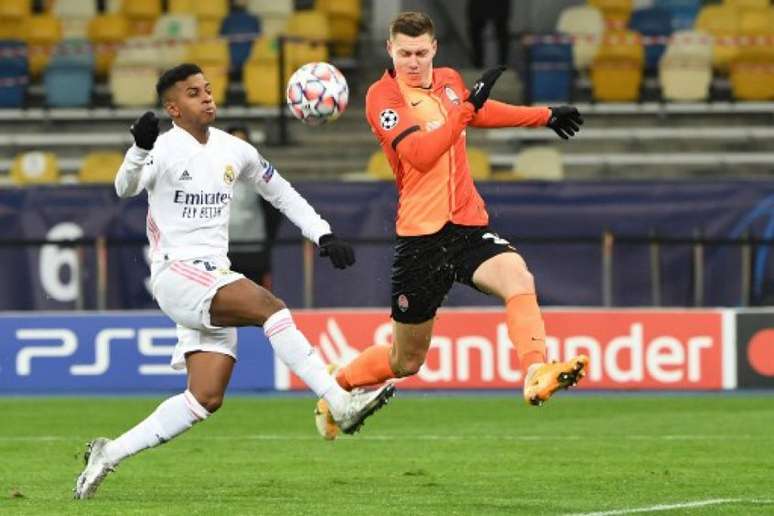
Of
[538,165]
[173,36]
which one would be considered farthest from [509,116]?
[173,36]

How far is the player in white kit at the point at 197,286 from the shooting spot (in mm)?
9875

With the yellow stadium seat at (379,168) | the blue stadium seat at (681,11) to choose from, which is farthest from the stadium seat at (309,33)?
the blue stadium seat at (681,11)

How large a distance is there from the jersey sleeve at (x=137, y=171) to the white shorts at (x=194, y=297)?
Result: 40 centimetres

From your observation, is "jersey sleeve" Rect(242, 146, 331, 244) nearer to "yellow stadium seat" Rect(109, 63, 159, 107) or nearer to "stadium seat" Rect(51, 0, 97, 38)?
"yellow stadium seat" Rect(109, 63, 159, 107)

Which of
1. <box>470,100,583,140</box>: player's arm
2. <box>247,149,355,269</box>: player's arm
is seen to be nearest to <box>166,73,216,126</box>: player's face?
<box>247,149,355,269</box>: player's arm

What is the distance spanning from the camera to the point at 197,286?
9.87m

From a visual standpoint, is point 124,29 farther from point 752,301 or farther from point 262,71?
point 752,301

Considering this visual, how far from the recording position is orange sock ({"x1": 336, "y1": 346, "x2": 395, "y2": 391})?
11148 millimetres

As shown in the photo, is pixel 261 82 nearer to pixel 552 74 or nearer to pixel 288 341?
pixel 552 74

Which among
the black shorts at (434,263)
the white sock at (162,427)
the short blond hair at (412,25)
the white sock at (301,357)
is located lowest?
the white sock at (162,427)

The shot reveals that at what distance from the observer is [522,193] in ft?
64.6

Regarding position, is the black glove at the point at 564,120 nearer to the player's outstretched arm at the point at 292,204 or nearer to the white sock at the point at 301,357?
the player's outstretched arm at the point at 292,204

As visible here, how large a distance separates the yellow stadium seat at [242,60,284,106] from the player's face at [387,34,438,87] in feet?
45.5

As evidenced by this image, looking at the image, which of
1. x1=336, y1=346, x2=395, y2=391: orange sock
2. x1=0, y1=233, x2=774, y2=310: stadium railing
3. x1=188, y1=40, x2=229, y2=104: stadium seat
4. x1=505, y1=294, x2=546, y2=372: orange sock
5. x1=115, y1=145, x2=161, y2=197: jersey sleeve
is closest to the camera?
x1=115, y1=145, x2=161, y2=197: jersey sleeve
